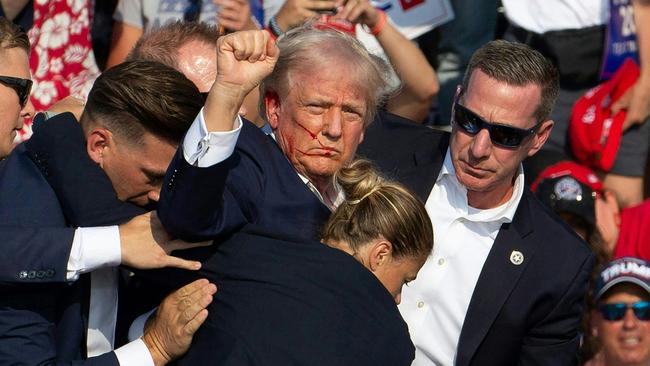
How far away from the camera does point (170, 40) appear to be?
4.64 meters

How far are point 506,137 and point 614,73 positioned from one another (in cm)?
173

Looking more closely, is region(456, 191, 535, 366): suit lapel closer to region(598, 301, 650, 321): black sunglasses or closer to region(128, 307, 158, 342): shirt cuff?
region(598, 301, 650, 321): black sunglasses

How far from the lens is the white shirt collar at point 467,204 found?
475 cm

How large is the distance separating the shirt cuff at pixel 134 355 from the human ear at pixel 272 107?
842 millimetres

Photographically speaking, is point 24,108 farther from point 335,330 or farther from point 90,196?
point 335,330

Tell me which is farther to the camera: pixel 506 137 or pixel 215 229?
pixel 506 137

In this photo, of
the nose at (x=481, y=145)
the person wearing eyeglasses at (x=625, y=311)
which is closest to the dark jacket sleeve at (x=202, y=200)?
the nose at (x=481, y=145)

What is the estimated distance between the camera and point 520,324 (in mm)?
4648

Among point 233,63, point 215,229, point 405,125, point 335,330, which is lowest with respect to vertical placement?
point 405,125

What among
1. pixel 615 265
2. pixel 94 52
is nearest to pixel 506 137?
pixel 615 265

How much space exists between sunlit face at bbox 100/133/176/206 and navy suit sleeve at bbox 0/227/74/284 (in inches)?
13.4

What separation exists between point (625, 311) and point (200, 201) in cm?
258

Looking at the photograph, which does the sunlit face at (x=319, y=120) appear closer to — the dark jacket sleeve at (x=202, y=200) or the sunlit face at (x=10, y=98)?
the dark jacket sleeve at (x=202, y=200)

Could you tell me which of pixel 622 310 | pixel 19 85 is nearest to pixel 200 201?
pixel 19 85
